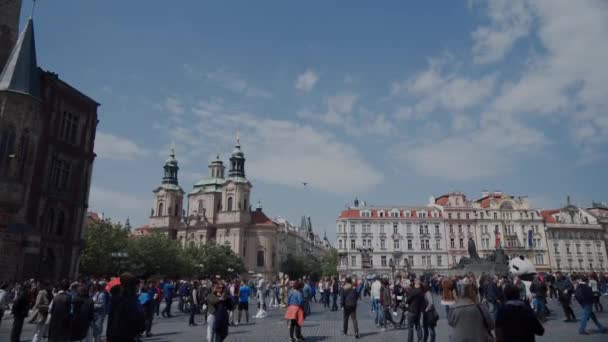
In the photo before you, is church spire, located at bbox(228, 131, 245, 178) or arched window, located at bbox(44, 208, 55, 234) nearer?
arched window, located at bbox(44, 208, 55, 234)

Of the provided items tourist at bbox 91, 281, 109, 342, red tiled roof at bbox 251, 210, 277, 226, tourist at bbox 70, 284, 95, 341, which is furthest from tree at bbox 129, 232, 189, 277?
tourist at bbox 70, 284, 95, 341

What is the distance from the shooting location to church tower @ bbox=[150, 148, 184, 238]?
98562 mm

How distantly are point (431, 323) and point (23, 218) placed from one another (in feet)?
101

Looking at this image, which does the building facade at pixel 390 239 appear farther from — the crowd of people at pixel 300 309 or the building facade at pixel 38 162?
the crowd of people at pixel 300 309

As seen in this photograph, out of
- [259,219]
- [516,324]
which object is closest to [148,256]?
[259,219]

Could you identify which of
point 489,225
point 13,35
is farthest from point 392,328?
point 489,225

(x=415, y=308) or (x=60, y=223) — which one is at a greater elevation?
(x=60, y=223)

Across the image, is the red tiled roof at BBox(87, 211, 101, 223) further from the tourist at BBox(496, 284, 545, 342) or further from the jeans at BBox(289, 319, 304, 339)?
the tourist at BBox(496, 284, 545, 342)

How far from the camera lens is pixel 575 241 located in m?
82.1

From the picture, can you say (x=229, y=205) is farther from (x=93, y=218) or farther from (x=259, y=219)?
(x=93, y=218)

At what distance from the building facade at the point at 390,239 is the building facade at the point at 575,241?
70.6 ft

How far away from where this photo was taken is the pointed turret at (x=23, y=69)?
28250 mm

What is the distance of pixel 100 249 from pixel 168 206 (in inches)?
2083

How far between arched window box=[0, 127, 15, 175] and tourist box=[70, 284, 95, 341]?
22.2 m
